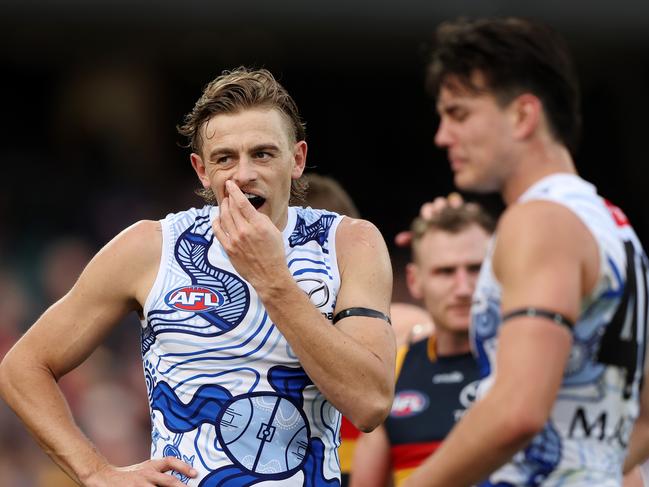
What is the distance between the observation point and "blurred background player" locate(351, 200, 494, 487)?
5.87m

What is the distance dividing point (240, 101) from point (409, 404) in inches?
94.2

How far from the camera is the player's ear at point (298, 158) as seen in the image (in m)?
4.37

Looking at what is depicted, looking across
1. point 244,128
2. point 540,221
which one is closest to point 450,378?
point 244,128

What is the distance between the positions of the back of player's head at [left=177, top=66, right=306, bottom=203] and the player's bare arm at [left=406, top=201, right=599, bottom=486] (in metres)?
1.41

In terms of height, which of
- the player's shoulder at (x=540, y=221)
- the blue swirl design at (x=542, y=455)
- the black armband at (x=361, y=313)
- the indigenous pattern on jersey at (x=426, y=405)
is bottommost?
the indigenous pattern on jersey at (x=426, y=405)

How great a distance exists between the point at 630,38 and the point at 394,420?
1009 centimetres

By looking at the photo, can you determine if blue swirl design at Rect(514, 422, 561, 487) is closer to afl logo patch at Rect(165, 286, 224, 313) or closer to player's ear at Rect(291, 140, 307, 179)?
afl logo patch at Rect(165, 286, 224, 313)

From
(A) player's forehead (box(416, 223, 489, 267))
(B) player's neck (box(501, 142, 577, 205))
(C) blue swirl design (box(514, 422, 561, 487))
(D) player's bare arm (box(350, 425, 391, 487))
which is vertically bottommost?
(D) player's bare arm (box(350, 425, 391, 487))

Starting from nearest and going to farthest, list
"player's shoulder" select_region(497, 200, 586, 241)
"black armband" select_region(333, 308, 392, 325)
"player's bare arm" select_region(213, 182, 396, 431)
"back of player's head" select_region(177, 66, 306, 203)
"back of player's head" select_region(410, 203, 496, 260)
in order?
1. "player's shoulder" select_region(497, 200, 586, 241)
2. "player's bare arm" select_region(213, 182, 396, 431)
3. "black armband" select_region(333, 308, 392, 325)
4. "back of player's head" select_region(177, 66, 306, 203)
5. "back of player's head" select_region(410, 203, 496, 260)

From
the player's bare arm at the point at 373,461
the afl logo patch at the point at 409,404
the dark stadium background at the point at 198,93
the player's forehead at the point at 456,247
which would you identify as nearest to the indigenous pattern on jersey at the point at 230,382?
the player's bare arm at the point at 373,461

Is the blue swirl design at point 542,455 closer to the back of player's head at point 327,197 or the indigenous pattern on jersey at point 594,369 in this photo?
the indigenous pattern on jersey at point 594,369

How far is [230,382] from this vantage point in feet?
13.0

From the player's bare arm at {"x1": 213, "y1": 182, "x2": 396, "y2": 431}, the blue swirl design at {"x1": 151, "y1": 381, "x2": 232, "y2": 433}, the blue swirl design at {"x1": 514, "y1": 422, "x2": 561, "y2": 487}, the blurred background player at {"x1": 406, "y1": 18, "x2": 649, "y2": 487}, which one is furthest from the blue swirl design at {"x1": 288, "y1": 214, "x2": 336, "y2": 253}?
the blue swirl design at {"x1": 514, "y1": 422, "x2": 561, "y2": 487}

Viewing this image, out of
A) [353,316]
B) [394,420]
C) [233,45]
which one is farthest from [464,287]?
[233,45]
